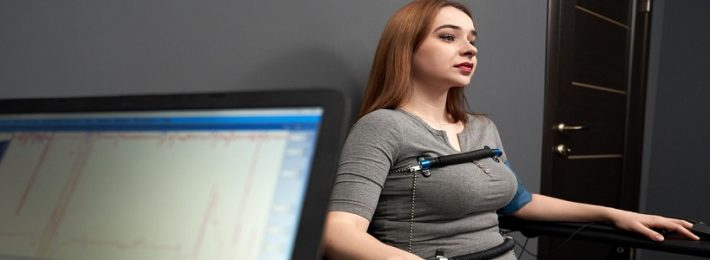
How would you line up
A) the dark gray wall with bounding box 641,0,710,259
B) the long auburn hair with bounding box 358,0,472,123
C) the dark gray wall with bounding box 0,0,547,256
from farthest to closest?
the dark gray wall with bounding box 641,0,710,259 → the long auburn hair with bounding box 358,0,472,123 → the dark gray wall with bounding box 0,0,547,256

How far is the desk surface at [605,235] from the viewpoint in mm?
990

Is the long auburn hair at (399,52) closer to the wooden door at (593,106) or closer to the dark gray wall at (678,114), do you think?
the wooden door at (593,106)

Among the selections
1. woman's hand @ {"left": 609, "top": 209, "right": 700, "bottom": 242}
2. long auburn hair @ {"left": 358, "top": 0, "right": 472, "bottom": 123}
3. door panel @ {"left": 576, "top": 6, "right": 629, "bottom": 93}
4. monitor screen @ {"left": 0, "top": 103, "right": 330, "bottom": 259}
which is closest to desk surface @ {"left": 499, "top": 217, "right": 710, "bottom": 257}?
woman's hand @ {"left": 609, "top": 209, "right": 700, "bottom": 242}

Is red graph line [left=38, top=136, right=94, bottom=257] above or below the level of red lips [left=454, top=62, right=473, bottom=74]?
below

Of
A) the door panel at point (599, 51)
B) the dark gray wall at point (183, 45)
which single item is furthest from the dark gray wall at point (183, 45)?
the door panel at point (599, 51)

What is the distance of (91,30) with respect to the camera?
767mm

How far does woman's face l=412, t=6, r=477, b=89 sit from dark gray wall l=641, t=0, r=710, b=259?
6.61 ft

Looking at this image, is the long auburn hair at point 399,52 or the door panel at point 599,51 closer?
the long auburn hair at point 399,52

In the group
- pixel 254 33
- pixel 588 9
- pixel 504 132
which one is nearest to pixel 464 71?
pixel 254 33

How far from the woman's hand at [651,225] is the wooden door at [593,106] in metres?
0.82

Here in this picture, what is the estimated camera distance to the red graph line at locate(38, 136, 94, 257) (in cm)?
45

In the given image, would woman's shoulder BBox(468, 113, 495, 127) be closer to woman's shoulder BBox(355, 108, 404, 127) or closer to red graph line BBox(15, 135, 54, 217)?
woman's shoulder BBox(355, 108, 404, 127)

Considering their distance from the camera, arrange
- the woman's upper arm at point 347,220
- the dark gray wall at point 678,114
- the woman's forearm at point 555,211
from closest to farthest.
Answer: the woman's upper arm at point 347,220, the woman's forearm at point 555,211, the dark gray wall at point 678,114

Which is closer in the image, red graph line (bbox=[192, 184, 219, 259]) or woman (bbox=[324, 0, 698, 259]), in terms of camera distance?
red graph line (bbox=[192, 184, 219, 259])
